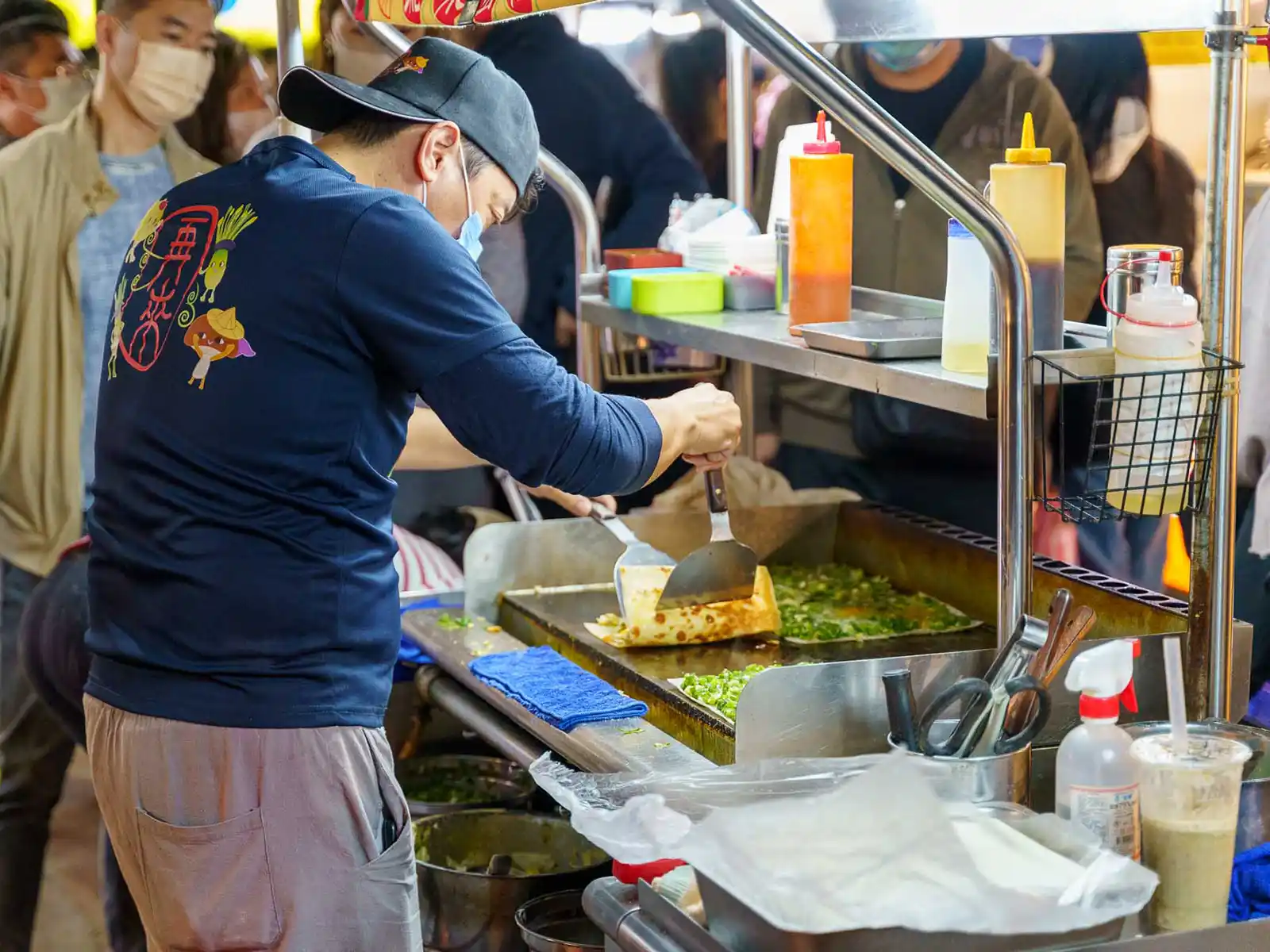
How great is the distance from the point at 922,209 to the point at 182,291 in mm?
1608

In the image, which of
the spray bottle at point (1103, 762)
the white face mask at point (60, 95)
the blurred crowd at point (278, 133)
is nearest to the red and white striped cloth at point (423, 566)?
the blurred crowd at point (278, 133)

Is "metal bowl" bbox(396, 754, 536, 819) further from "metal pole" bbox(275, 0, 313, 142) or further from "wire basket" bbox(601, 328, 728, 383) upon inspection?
"metal pole" bbox(275, 0, 313, 142)

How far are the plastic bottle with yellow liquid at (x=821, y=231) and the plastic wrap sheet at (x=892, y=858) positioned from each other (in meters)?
1.01

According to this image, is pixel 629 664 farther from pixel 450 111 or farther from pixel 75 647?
pixel 75 647

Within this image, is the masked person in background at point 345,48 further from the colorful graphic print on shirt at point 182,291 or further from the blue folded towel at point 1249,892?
the blue folded towel at point 1249,892

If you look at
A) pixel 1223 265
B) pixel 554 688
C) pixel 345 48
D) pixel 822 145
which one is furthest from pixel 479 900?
pixel 345 48

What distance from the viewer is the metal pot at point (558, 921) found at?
2.37 metres

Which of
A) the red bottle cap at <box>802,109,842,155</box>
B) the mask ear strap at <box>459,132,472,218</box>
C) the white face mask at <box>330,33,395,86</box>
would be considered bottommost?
the mask ear strap at <box>459,132,472,218</box>

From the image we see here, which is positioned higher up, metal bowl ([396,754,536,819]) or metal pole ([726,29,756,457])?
metal pole ([726,29,756,457])

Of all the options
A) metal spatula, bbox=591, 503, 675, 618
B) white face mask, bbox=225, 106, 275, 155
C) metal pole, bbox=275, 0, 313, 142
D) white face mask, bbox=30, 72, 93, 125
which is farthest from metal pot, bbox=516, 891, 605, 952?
white face mask, bbox=30, 72, 93, 125

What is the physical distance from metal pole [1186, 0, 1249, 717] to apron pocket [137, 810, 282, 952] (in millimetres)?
1188

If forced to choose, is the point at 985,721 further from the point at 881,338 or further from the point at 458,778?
the point at 458,778

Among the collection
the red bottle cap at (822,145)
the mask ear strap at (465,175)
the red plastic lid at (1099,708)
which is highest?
the red bottle cap at (822,145)

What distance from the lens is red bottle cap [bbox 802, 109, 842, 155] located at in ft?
8.04
